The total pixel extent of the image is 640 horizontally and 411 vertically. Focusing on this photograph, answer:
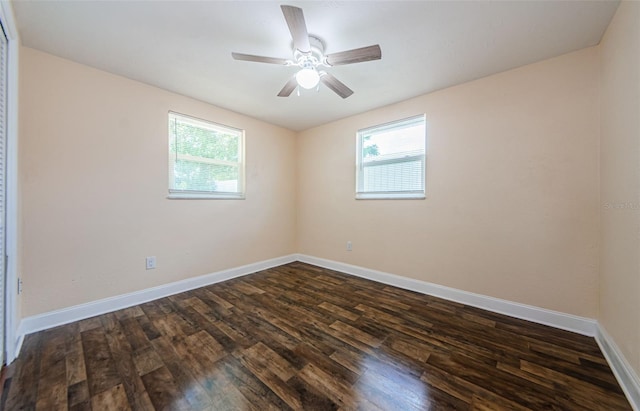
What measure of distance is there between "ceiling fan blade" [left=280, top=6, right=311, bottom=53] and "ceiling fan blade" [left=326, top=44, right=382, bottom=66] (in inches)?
7.6

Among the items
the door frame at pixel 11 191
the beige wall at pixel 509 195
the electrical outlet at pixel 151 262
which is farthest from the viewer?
the electrical outlet at pixel 151 262

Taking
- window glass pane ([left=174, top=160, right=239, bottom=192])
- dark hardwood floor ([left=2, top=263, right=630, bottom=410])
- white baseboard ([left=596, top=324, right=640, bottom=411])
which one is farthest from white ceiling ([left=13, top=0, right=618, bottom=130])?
dark hardwood floor ([left=2, top=263, right=630, bottom=410])

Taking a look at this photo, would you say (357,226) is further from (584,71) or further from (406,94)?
(584,71)

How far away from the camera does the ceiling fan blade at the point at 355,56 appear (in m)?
1.61

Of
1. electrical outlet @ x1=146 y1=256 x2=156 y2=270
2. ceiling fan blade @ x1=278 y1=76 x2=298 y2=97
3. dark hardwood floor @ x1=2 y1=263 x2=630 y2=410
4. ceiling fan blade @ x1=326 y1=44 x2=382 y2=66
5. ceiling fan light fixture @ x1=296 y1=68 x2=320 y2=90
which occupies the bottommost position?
dark hardwood floor @ x1=2 y1=263 x2=630 y2=410

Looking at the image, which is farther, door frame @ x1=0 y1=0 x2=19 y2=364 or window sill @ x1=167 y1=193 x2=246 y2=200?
window sill @ x1=167 y1=193 x2=246 y2=200

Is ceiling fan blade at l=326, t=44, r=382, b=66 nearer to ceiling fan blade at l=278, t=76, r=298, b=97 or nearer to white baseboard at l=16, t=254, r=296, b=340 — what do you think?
ceiling fan blade at l=278, t=76, r=298, b=97

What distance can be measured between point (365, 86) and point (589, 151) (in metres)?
2.03

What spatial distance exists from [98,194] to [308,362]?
8.03 feet

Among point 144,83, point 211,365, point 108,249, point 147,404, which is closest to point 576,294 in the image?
point 211,365

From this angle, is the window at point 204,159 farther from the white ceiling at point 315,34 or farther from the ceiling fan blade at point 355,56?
the ceiling fan blade at point 355,56

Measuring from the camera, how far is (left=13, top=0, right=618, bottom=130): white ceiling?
5.06 feet

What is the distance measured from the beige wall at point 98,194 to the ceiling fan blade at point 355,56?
203cm

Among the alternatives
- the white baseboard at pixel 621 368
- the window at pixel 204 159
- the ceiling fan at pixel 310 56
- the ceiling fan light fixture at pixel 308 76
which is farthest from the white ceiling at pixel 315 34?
the white baseboard at pixel 621 368
